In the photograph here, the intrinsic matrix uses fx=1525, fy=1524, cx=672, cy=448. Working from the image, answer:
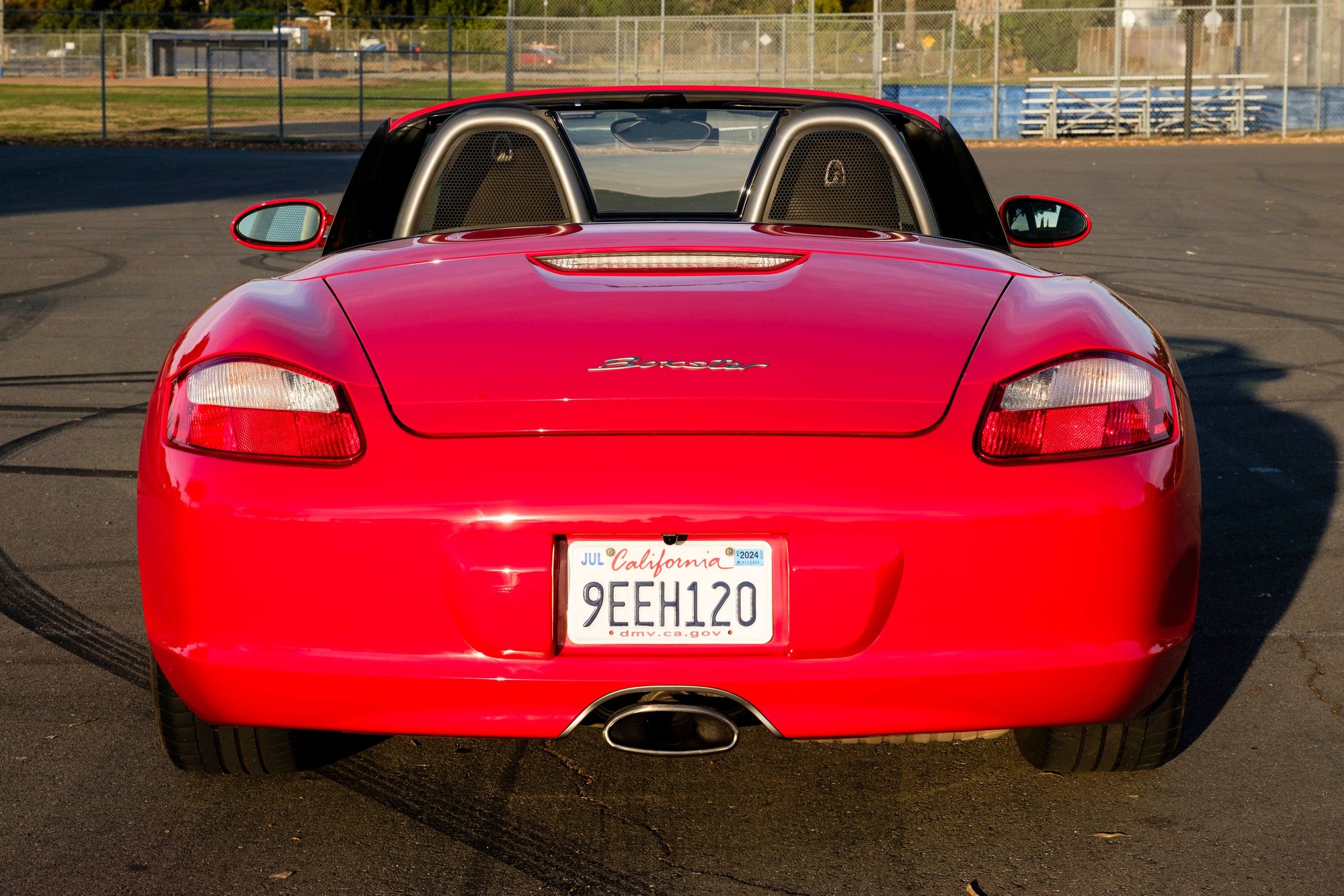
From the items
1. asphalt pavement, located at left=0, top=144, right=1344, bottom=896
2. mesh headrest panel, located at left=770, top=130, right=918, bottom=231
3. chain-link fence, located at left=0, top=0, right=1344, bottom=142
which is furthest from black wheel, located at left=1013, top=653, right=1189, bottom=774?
chain-link fence, located at left=0, top=0, right=1344, bottom=142

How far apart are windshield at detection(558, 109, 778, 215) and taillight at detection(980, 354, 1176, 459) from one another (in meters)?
1.80

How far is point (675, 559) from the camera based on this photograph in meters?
2.37

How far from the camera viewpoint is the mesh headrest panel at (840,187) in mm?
3625

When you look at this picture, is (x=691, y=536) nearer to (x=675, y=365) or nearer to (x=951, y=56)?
(x=675, y=365)

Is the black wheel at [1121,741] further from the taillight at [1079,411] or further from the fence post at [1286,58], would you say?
the fence post at [1286,58]

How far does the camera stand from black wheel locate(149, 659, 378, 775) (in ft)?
9.37

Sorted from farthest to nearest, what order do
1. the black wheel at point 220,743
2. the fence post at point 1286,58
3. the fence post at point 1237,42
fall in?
the fence post at point 1237,42 < the fence post at point 1286,58 < the black wheel at point 220,743

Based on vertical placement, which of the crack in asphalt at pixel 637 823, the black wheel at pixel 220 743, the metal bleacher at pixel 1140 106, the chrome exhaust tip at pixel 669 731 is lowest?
the crack in asphalt at pixel 637 823

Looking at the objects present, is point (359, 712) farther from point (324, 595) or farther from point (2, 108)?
point (2, 108)

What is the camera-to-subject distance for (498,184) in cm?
369

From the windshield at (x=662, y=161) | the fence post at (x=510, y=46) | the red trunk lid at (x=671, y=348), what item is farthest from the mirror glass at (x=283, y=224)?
the fence post at (x=510, y=46)

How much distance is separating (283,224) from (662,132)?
42.0 inches

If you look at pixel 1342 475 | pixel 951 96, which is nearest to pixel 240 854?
pixel 1342 475

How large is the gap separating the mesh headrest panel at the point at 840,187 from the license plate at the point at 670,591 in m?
1.41
